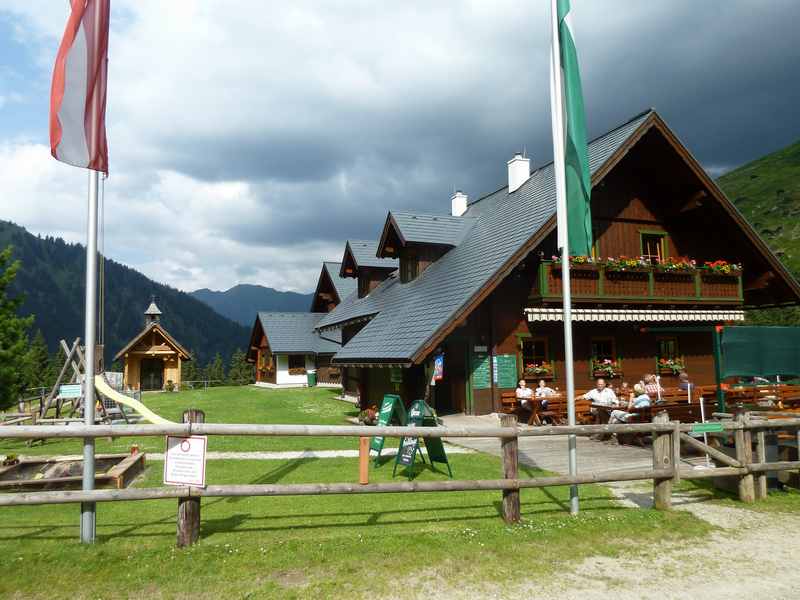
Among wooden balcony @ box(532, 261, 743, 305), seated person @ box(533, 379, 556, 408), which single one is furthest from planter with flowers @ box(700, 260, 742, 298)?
seated person @ box(533, 379, 556, 408)

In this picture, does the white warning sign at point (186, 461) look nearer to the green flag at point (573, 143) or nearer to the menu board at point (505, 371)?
the green flag at point (573, 143)

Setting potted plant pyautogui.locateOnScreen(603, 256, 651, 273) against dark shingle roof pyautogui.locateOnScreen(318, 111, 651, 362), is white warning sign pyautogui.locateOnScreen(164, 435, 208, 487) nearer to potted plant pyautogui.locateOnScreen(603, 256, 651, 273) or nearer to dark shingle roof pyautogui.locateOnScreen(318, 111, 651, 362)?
dark shingle roof pyautogui.locateOnScreen(318, 111, 651, 362)

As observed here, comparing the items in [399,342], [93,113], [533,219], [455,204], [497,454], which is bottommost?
[497,454]

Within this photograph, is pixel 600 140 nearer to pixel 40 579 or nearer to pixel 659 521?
pixel 659 521

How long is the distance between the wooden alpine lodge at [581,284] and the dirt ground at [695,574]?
8061 mm

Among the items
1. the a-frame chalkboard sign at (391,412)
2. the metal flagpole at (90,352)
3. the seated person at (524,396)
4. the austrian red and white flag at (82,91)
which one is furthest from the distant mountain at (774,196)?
the metal flagpole at (90,352)

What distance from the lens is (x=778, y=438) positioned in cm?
902

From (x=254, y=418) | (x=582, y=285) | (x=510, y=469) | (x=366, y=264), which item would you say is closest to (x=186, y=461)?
(x=510, y=469)

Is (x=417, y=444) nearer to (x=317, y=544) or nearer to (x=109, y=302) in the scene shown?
(x=317, y=544)

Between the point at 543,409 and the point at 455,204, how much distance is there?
14.7 metres

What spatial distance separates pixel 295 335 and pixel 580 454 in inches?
1160

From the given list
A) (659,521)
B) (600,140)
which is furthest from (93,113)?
(600,140)

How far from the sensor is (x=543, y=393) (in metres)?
16.1

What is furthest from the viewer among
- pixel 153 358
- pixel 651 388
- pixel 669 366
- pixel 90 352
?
pixel 153 358
